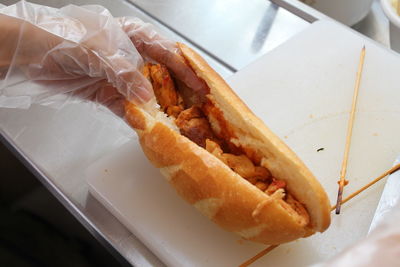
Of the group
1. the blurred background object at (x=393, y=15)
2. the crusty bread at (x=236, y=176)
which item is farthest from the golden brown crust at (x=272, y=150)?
the blurred background object at (x=393, y=15)

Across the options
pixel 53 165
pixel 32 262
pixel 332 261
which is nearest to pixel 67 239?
pixel 32 262

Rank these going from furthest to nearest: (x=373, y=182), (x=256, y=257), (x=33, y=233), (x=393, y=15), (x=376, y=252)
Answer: (x=33, y=233)
(x=393, y=15)
(x=373, y=182)
(x=256, y=257)
(x=376, y=252)

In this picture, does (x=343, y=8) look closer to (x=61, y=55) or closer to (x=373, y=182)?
(x=373, y=182)

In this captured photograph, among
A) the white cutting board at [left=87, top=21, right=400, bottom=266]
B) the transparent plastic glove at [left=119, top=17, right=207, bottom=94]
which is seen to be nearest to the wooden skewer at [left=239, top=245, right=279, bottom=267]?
the white cutting board at [left=87, top=21, right=400, bottom=266]

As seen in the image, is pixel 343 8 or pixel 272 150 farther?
pixel 343 8

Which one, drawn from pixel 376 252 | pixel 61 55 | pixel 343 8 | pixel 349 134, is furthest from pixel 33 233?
pixel 343 8

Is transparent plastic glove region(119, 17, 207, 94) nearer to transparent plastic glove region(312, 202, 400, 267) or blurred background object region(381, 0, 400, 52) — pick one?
transparent plastic glove region(312, 202, 400, 267)

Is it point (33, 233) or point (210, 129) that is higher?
point (210, 129)
